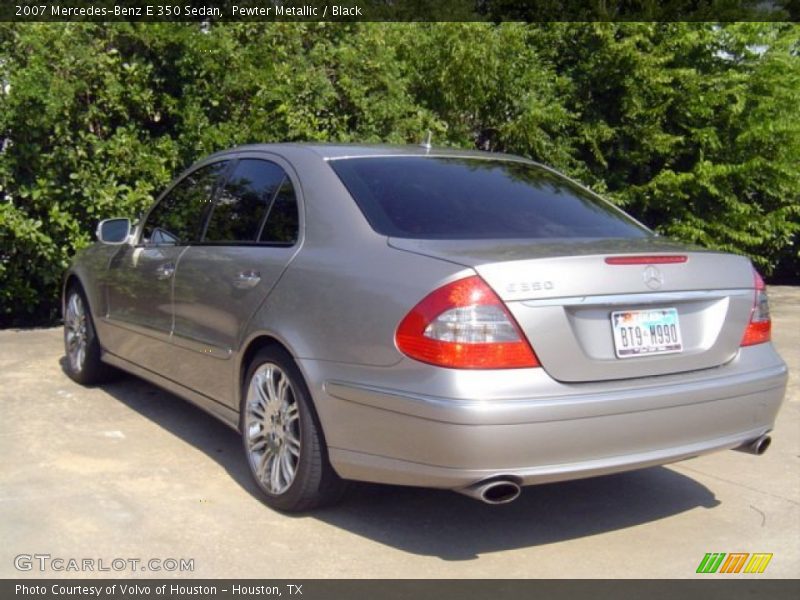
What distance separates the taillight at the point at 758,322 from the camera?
417 cm

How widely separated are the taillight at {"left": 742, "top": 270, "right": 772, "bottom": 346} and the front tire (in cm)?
181

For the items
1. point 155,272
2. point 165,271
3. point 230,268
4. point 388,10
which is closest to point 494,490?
point 230,268

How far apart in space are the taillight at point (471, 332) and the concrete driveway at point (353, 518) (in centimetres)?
85

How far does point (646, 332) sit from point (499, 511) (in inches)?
46.8

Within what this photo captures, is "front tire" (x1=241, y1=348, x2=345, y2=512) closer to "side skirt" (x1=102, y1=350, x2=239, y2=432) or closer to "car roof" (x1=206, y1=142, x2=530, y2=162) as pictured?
"side skirt" (x1=102, y1=350, x2=239, y2=432)

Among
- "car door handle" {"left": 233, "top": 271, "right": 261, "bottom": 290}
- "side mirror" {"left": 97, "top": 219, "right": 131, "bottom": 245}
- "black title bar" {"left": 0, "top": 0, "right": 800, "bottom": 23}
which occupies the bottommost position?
"car door handle" {"left": 233, "top": 271, "right": 261, "bottom": 290}

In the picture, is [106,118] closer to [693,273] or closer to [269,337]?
[269,337]

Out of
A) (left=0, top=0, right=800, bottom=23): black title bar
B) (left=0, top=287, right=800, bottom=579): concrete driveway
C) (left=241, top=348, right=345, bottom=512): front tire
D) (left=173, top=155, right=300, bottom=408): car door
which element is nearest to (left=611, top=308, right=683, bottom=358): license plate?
(left=0, top=287, right=800, bottom=579): concrete driveway

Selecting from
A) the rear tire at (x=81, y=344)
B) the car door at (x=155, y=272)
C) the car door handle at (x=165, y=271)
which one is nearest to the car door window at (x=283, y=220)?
the car door at (x=155, y=272)

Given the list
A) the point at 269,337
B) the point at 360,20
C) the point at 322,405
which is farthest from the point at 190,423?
the point at 360,20

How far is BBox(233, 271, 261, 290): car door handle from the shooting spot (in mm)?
4520

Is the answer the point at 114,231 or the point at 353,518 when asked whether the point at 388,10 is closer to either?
the point at 114,231

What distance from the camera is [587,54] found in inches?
432

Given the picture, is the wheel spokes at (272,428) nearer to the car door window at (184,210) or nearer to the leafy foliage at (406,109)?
the car door window at (184,210)
